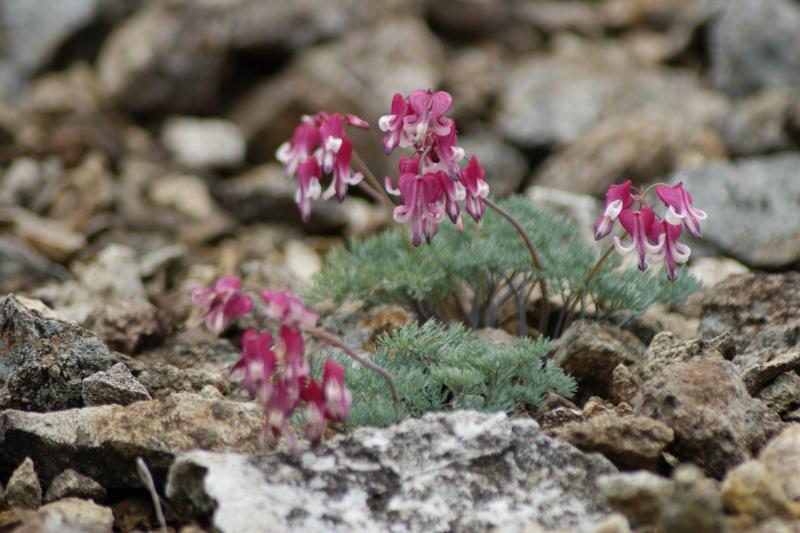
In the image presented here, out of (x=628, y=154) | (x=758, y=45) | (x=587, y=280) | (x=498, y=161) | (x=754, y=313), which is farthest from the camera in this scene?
(x=758, y=45)

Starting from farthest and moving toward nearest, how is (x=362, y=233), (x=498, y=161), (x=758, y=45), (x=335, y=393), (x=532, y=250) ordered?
(x=758, y=45), (x=498, y=161), (x=362, y=233), (x=532, y=250), (x=335, y=393)

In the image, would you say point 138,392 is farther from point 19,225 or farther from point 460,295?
point 19,225

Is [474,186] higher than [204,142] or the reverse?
higher

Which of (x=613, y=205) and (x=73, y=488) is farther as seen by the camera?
(x=613, y=205)

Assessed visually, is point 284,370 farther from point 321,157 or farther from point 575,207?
point 575,207

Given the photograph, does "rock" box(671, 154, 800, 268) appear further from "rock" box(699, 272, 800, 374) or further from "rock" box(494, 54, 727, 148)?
"rock" box(494, 54, 727, 148)

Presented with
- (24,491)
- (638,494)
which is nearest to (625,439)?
(638,494)
